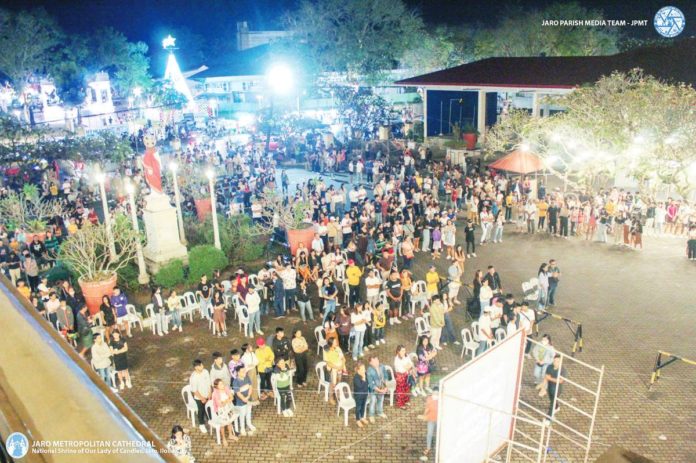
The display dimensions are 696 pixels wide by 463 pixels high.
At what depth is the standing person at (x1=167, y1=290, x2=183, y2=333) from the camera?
12727 mm

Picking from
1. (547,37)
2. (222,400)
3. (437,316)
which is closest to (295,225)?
(437,316)

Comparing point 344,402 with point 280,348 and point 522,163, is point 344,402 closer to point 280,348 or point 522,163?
point 280,348

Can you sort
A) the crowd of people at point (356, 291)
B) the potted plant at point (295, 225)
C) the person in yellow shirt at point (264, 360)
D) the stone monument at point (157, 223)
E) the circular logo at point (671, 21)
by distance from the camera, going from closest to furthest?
the crowd of people at point (356, 291)
the person in yellow shirt at point (264, 360)
the stone monument at point (157, 223)
the potted plant at point (295, 225)
the circular logo at point (671, 21)

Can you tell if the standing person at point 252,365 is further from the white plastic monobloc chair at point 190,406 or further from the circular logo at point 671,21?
the circular logo at point 671,21

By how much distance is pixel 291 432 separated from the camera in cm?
930

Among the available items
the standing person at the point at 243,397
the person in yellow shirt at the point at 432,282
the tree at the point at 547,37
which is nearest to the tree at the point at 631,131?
the person in yellow shirt at the point at 432,282

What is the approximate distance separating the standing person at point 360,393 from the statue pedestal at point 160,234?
314 inches

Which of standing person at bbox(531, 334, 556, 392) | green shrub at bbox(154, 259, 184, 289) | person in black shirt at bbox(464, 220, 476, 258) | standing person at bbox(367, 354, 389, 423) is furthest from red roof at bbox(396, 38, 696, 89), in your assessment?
standing person at bbox(367, 354, 389, 423)

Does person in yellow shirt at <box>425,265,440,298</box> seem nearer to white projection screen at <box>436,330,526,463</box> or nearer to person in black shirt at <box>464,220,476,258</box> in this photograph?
person in black shirt at <box>464,220,476,258</box>

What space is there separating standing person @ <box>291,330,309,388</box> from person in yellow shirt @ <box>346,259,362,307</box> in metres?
3.00

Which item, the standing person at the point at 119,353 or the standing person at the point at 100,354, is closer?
the standing person at the point at 100,354

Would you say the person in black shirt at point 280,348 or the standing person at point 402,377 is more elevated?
the person in black shirt at point 280,348

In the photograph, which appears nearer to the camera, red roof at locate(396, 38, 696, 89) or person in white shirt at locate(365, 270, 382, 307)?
person in white shirt at locate(365, 270, 382, 307)

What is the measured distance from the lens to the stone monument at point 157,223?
591 inches
